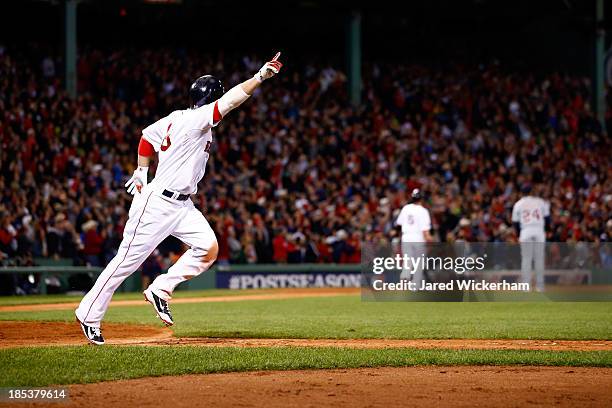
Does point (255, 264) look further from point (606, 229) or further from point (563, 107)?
point (563, 107)

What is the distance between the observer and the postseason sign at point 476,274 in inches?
648

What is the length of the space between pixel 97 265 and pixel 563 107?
1812cm

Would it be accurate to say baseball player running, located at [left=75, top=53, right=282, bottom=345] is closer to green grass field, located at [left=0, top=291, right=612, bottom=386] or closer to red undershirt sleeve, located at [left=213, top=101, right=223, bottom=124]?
red undershirt sleeve, located at [left=213, top=101, right=223, bottom=124]

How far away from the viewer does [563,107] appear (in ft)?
104

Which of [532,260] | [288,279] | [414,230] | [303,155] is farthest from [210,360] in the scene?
[303,155]

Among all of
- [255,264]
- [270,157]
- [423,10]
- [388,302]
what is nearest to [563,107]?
[423,10]

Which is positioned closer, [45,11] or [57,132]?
[57,132]

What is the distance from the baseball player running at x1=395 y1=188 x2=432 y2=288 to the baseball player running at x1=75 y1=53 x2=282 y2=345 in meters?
8.01

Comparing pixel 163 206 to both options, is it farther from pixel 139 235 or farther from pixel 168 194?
pixel 139 235

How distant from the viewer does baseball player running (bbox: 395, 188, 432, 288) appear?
658 inches

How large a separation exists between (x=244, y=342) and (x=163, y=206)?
5.76ft

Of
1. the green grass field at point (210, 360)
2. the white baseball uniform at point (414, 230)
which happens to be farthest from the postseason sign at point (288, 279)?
the green grass field at point (210, 360)

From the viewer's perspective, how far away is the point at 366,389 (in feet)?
22.2

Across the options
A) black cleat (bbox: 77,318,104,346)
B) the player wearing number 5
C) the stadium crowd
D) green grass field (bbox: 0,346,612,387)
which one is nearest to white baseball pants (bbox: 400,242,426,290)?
the player wearing number 5
